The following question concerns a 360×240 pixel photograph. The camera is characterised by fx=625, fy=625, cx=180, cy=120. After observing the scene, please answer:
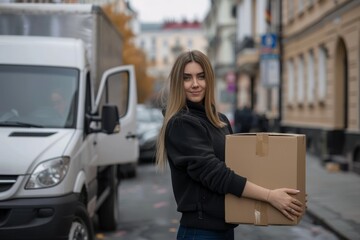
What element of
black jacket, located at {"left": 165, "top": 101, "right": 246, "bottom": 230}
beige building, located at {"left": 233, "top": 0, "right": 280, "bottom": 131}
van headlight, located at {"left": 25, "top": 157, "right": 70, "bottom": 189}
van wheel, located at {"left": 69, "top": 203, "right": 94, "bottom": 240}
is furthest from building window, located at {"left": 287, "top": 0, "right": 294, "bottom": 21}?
black jacket, located at {"left": 165, "top": 101, "right": 246, "bottom": 230}

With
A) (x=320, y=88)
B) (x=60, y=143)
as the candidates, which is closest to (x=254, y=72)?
(x=320, y=88)

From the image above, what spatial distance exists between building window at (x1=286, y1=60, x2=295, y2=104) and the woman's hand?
22.2 meters

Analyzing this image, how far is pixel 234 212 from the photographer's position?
3.21 meters

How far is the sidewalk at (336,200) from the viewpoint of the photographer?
8469mm

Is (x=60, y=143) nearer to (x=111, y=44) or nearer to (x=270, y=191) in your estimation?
(x=270, y=191)

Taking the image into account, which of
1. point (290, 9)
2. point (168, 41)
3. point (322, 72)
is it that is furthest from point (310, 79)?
point (168, 41)

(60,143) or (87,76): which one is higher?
(87,76)

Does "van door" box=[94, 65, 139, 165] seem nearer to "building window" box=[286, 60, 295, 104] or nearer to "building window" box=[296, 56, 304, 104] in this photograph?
"building window" box=[296, 56, 304, 104]

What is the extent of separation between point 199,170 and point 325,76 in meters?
17.3

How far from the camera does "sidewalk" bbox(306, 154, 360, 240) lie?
8469mm

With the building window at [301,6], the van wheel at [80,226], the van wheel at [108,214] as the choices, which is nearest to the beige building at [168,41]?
the building window at [301,6]

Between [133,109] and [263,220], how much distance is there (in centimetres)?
600

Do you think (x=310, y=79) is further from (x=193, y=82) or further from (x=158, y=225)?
(x=193, y=82)

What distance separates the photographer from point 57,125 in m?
6.48
